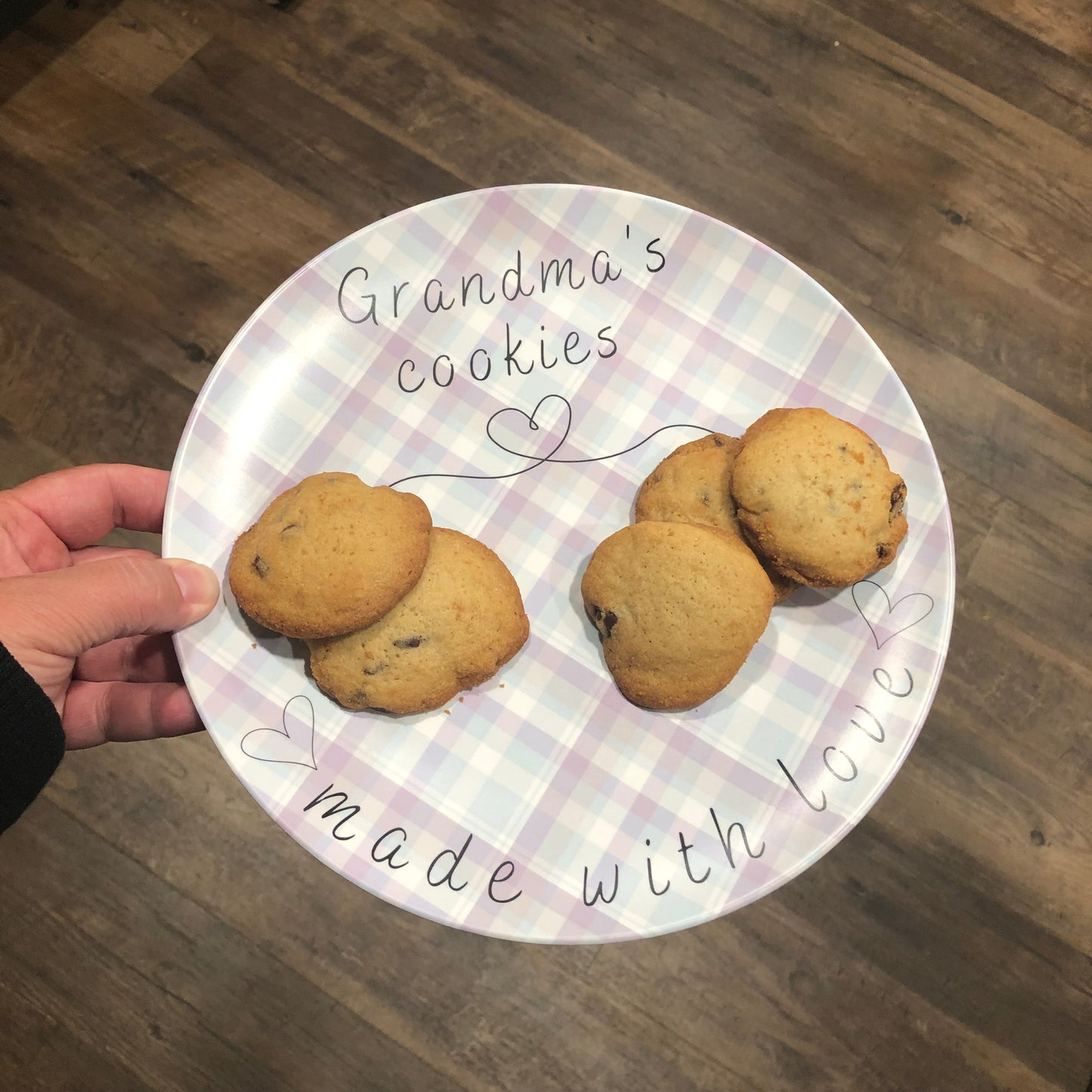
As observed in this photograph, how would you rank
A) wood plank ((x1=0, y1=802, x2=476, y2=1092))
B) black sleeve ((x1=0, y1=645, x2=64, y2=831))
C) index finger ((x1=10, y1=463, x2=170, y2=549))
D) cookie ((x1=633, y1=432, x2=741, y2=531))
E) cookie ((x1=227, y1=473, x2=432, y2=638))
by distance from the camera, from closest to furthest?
black sleeve ((x1=0, y1=645, x2=64, y2=831)), cookie ((x1=227, y1=473, x2=432, y2=638)), cookie ((x1=633, y1=432, x2=741, y2=531)), index finger ((x1=10, y1=463, x2=170, y2=549)), wood plank ((x1=0, y1=802, x2=476, y2=1092))

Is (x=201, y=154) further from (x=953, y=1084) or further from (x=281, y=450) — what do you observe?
(x=953, y=1084)

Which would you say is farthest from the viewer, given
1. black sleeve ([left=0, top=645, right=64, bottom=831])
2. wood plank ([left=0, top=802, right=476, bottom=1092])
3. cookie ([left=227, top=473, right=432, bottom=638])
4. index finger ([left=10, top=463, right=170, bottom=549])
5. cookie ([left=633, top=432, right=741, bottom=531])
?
wood plank ([left=0, top=802, right=476, bottom=1092])

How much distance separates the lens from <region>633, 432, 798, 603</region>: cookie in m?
1.47

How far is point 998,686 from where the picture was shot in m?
2.14

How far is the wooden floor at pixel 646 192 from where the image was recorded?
81.8 inches

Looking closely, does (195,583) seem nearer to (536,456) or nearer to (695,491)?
(536,456)

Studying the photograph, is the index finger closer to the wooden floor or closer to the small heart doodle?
the wooden floor

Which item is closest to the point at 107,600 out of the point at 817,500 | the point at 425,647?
the point at 425,647

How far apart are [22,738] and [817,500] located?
1.28 m

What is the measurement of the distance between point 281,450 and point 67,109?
5.12ft

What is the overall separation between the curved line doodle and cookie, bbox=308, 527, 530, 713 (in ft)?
0.63

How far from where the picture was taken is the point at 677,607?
139cm

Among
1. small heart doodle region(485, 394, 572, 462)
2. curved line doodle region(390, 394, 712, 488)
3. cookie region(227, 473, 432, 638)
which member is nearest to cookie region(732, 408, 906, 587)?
curved line doodle region(390, 394, 712, 488)

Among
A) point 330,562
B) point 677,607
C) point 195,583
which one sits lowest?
point 195,583
